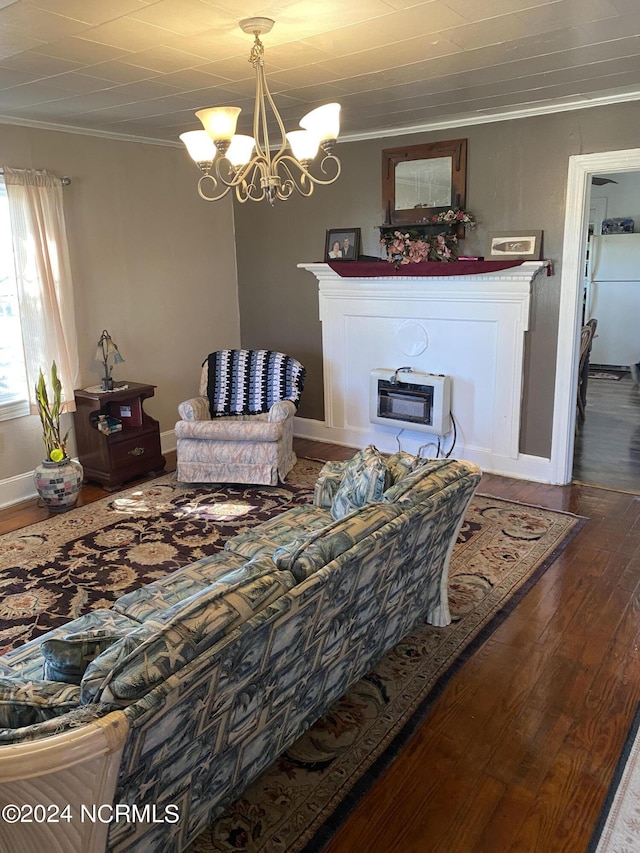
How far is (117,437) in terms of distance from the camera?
4844 millimetres

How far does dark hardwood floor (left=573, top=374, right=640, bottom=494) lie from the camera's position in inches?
193

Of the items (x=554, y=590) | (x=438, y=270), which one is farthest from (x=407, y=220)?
(x=554, y=590)

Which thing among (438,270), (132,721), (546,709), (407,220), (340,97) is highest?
(340,97)

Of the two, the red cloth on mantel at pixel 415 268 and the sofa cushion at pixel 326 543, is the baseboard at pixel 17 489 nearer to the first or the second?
the red cloth on mantel at pixel 415 268

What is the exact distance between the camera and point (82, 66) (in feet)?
10.1

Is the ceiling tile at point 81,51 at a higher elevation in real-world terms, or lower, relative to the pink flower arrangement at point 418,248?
higher

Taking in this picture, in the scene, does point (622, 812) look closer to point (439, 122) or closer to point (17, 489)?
point (17, 489)

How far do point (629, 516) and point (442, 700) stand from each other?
7.59ft

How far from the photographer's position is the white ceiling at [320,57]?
2432 millimetres

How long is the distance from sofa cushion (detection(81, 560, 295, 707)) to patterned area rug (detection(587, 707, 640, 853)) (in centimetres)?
120

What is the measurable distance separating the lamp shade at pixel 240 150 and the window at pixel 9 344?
239 cm

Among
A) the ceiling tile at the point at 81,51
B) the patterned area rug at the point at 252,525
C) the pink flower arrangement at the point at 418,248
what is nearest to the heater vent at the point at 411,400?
the patterned area rug at the point at 252,525

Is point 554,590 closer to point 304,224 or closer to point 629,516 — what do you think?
point 629,516

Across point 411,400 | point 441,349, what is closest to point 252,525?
point 411,400
